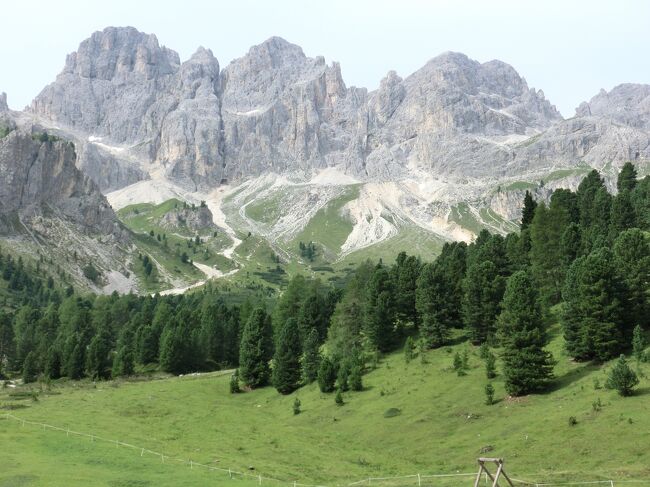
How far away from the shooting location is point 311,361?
316ft

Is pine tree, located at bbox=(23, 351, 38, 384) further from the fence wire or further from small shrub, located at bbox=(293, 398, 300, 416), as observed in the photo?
the fence wire

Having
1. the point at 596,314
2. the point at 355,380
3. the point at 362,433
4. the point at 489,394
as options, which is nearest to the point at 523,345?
the point at 489,394

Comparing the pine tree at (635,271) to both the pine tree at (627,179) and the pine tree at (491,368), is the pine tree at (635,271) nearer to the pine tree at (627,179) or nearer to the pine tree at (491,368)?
the pine tree at (491,368)

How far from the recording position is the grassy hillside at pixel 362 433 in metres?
46.8

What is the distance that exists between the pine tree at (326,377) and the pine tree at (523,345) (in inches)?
1035

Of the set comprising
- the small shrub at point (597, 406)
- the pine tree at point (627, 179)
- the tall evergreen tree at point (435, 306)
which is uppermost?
the pine tree at point (627, 179)

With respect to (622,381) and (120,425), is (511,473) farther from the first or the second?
(120,425)

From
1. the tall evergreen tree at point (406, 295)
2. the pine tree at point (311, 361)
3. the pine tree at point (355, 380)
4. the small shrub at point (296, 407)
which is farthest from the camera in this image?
the tall evergreen tree at point (406, 295)

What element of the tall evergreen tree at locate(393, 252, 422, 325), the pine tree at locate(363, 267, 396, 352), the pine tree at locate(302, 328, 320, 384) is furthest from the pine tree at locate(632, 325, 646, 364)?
the pine tree at locate(302, 328, 320, 384)

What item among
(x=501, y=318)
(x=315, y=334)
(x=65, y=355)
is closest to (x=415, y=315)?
(x=315, y=334)

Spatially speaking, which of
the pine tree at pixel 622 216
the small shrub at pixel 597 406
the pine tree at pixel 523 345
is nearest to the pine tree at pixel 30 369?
the pine tree at pixel 523 345

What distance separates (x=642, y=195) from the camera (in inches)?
4811

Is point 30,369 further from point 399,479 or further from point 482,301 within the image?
point 399,479

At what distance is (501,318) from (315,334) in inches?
1362
